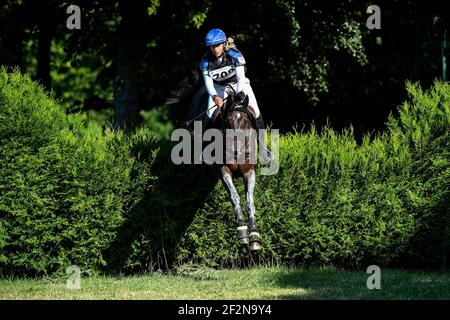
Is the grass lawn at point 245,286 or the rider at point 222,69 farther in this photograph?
the rider at point 222,69

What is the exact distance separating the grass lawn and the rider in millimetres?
2117

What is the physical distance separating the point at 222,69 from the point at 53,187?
3171 mm

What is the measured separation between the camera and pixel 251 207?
41.9ft

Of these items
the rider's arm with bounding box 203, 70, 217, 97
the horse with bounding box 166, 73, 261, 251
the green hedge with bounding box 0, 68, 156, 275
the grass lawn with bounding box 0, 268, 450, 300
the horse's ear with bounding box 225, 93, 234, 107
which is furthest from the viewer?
the rider's arm with bounding box 203, 70, 217, 97

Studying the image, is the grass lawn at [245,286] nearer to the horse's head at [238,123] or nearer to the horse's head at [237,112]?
the horse's head at [238,123]

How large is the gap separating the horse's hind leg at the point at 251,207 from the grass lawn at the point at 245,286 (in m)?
0.61

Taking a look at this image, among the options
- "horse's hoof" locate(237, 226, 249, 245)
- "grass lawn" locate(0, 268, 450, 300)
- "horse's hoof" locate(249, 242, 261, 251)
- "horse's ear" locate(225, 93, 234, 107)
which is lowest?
"grass lawn" locate(0, 268, 450, 300)

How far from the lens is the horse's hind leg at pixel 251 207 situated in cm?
1234

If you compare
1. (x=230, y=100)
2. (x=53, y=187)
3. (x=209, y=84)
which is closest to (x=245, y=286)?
(x=230, y=100)

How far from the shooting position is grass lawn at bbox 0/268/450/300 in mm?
11391

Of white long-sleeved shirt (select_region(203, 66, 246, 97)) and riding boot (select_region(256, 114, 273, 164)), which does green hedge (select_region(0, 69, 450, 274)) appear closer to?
riding boot (select_region(256, 114, 273, 164))

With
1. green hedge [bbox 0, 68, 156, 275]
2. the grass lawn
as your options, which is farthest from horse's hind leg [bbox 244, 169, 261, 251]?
green hedge [bbox 0, 68, 156, 275]

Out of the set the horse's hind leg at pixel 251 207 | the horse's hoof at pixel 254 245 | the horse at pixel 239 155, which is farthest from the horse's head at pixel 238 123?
the horse's hoof at pixel 254 245

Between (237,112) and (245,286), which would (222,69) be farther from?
(245,286)
